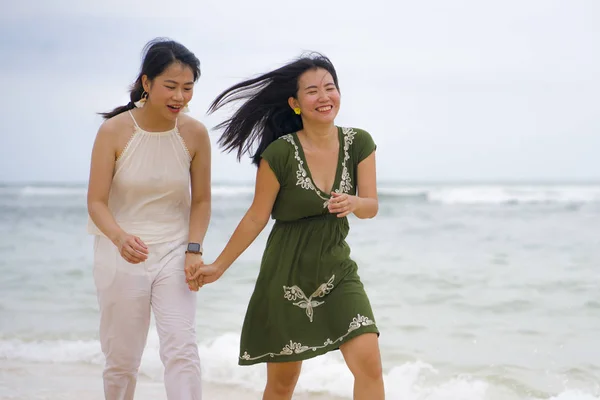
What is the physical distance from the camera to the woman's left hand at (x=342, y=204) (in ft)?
11.6

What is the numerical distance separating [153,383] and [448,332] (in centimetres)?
265

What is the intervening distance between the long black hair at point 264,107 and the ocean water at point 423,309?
214cm

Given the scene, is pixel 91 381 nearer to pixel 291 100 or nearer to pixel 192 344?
pixel 192 344

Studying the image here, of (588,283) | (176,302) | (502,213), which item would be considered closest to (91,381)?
(176,302)

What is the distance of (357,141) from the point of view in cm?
387

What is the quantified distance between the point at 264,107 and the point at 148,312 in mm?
1088

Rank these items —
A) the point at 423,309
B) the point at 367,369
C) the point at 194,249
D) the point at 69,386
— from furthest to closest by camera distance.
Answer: the point at 423,309 < the point at 69,386 < the point at 194,249 < the point at 367,369

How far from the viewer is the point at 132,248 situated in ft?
11.6

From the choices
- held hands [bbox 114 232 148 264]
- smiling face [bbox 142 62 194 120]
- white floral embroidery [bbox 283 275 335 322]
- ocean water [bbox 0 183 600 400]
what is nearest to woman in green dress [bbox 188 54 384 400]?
white floral embroidery [bbox 283 275 335 322]

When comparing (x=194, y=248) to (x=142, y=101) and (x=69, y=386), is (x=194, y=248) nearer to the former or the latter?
(x=142, y=101)

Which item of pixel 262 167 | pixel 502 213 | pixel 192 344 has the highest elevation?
pixel 262 167

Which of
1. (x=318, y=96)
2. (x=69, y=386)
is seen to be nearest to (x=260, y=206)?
(x=318, y=96)

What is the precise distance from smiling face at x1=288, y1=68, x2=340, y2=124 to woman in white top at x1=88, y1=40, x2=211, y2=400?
48 cm

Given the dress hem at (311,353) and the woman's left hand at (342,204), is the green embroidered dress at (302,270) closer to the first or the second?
the dress hem at (311,353)
